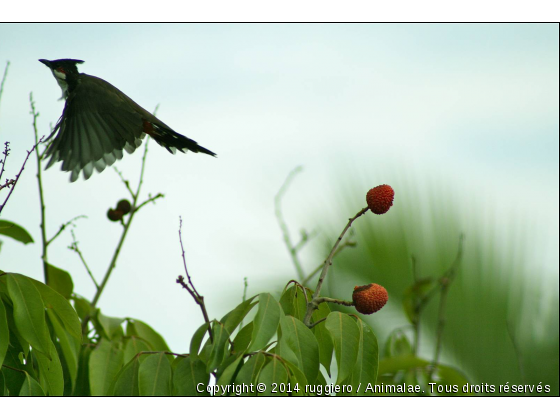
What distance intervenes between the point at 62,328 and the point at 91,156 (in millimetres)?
408

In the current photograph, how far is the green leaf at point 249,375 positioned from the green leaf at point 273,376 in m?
0.01

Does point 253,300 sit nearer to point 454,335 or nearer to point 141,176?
point 141,176

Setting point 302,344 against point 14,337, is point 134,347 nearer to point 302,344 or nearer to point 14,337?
point 14,337

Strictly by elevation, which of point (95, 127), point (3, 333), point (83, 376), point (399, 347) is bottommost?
point (399, 347)

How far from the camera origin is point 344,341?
1.08 metres

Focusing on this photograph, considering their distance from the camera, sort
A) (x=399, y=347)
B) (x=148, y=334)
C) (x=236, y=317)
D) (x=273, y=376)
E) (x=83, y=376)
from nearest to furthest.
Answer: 1. (x=273, y=376)
2. (x=236, y=317)
3. (x=83, y=376)
4. (x=148, y=334)
5. (x=399, y=347)

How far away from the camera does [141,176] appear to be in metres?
1.94

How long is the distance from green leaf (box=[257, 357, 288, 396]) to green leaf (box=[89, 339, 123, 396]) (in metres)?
0.50

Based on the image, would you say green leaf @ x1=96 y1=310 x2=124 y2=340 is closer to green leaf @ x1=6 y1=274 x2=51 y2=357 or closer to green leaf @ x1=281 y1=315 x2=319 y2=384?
green leaf @ x1=6 y1=274 x2=51 y2=357

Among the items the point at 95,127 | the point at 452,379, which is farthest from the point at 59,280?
the point at 452,379

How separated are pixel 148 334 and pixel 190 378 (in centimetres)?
67

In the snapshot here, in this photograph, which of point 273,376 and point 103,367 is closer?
point 273,376

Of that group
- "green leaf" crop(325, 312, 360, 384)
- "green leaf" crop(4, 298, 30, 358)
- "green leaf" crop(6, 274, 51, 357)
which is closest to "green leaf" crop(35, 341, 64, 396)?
"green leaf" crop(4, 298, 30, 358)

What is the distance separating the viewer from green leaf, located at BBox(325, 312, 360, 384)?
1.07 m
